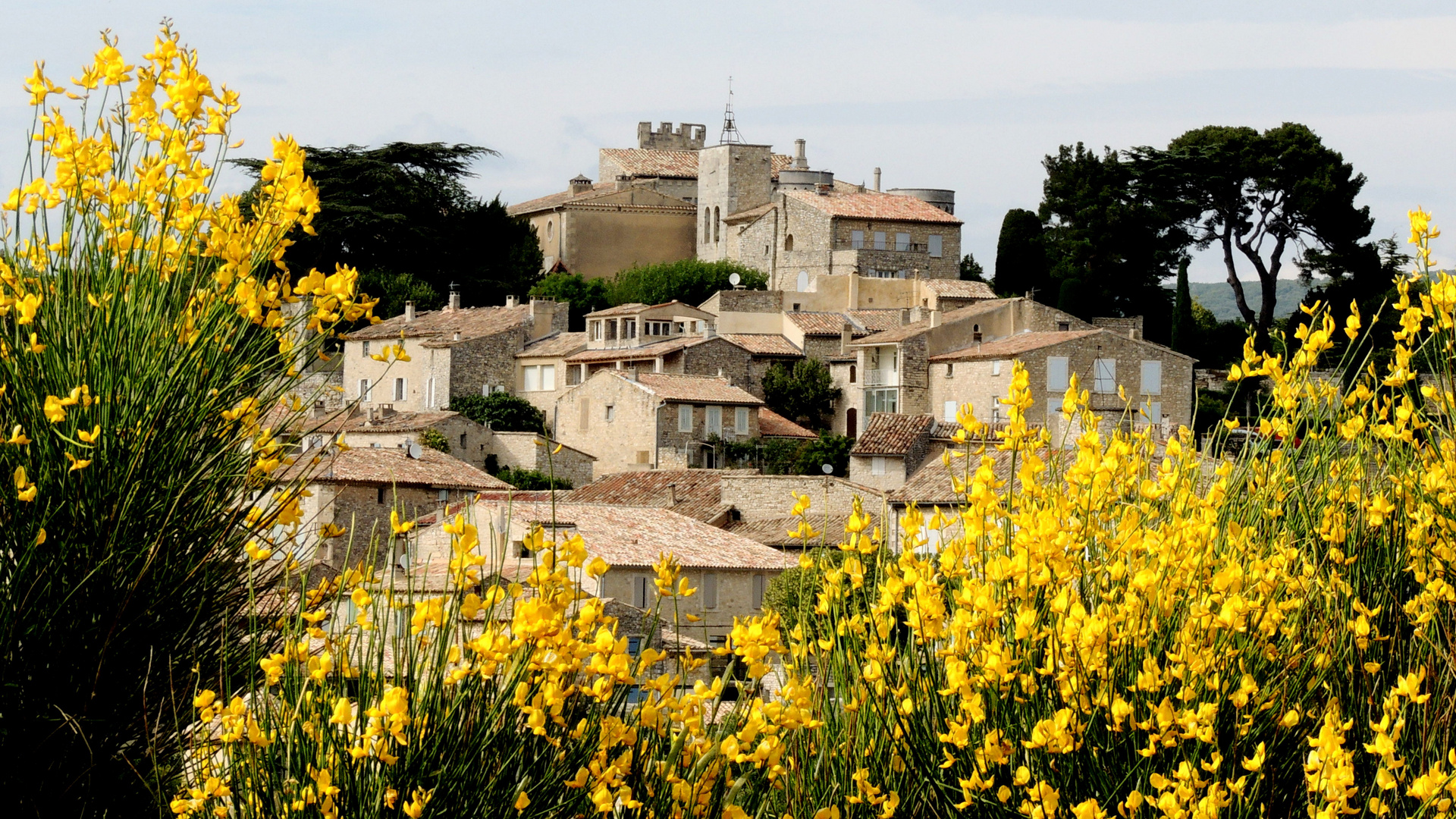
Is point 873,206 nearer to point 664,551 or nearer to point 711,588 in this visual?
point 711,588

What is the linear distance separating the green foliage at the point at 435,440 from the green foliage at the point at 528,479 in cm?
164

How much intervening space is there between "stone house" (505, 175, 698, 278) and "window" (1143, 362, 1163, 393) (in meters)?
28.2

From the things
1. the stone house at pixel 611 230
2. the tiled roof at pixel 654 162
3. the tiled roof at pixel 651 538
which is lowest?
the tiled roof at pixel 651 538

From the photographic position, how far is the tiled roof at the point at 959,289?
67125mm

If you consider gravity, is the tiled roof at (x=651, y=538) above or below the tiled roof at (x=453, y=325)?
below

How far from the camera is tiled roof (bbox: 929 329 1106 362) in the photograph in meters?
52.9

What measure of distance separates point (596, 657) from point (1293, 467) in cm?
442

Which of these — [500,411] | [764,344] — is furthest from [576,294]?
[500,411]

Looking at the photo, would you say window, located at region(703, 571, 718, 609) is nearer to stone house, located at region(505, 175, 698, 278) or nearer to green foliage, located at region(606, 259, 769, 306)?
green foliage, located at region(606, 259, 769, 306)

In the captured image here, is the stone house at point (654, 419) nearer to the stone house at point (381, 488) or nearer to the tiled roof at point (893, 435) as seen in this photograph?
the tiled roof at point (893, 435)

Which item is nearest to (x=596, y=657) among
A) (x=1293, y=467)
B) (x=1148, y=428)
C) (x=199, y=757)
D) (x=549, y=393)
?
(x=199, y=757)

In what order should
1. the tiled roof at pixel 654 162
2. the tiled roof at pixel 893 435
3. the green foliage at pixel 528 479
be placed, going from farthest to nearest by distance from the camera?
the tiled roof at pixel 654 162 < the green foliage at pixel 528 479 < the tiled roof at pixel 893 435

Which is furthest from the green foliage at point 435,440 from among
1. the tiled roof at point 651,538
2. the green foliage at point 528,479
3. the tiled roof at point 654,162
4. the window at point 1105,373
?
the tiled roof at point 654,162

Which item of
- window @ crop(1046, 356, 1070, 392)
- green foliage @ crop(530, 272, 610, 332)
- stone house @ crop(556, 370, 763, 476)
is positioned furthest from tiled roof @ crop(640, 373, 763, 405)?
green foliage @ crop(530, 272, 610, 332)
